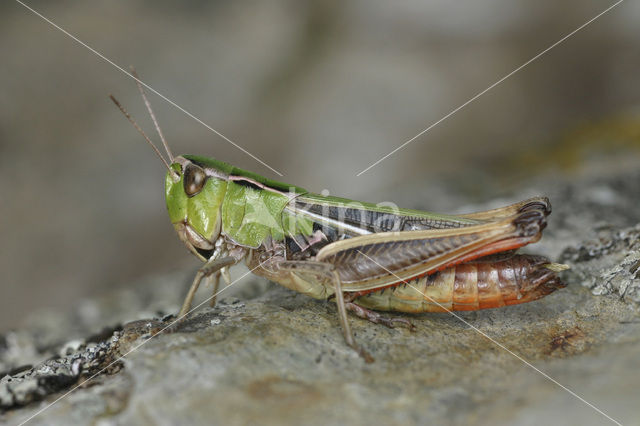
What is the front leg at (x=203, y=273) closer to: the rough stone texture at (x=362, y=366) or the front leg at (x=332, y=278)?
the rough stone texture at (x=362, y=366)

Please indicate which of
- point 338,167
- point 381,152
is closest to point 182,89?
point 338,167

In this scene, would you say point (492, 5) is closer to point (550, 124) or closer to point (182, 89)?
point (550, 124)

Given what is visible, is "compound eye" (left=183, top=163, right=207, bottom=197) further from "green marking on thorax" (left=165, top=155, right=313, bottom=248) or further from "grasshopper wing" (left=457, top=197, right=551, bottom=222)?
"grasshopper wing" (left=457, top=197, right=551, bottom=222)

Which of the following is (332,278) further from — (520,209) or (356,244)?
(520,209)

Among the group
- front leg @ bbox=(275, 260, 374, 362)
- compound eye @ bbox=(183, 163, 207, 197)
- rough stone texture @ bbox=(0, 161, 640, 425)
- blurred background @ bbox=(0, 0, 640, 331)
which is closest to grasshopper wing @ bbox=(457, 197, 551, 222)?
rough stone texture @ bbox=(0, 161, 640, 425)

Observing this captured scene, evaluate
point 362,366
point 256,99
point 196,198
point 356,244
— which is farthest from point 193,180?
point 256,99

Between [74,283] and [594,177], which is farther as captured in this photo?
[74,283]
